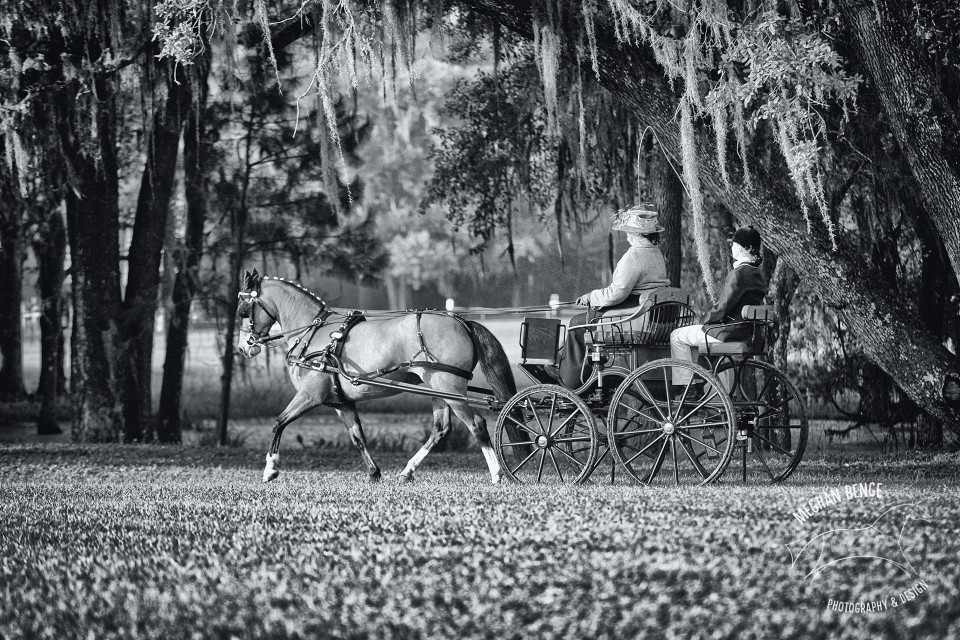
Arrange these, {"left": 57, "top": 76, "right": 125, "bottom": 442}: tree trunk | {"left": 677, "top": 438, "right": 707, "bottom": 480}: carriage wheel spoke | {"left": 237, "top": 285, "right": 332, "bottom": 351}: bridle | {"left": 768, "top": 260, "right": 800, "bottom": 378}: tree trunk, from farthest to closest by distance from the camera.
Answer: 1. {"left": 57, "top": 76, "right": 125, "bottom": 442}: tree trunk
2. {"left": 768, "top": 260, "right": 800, "bottom": 378}: tree trunk
3. {"left": 237, "top": 285, "right": 332, "bottom": 351}: bridle
4. {"left": 677, "top": 438, "right": 707, "bottom": 480}: carriage wheel spoke

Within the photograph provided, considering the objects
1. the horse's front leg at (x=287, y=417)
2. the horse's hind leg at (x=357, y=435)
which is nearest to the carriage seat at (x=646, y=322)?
the horse's hind leg at (x=357, y=435)

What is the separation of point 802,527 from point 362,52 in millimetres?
6926

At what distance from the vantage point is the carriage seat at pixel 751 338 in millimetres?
8781

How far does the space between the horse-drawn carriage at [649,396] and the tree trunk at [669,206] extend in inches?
165

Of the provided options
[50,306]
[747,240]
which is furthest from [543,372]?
[50,306]

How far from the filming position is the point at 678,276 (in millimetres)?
14398

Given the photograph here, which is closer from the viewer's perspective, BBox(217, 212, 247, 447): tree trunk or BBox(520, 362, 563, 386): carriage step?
BBox(520, 362, 563, 386): carriage step

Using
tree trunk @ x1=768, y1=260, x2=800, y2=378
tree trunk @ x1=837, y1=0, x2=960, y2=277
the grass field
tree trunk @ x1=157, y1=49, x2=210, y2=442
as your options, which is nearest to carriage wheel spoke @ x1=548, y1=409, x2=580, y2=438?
the grass field

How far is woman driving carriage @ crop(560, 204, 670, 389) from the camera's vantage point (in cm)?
943

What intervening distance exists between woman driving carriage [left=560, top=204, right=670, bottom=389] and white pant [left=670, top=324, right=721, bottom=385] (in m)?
0.45

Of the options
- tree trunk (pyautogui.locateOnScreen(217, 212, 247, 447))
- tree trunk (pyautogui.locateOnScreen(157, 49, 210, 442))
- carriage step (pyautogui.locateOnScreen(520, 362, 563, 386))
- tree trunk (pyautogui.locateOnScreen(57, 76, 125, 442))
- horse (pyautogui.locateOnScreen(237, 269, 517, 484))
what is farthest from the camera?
tree trunk (pyautogui.locateOnScreen(217, 212, 247, 447))

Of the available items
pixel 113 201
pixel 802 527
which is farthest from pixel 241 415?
pixel 802 527

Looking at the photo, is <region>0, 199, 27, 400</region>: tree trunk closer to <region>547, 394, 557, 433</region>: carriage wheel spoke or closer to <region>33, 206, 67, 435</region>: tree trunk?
<region>33, 206, 67, 435</region>: tree trunk

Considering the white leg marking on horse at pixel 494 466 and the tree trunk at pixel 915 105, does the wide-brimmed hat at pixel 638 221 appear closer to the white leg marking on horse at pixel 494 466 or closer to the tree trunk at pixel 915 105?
the white leg marking on horse at pixel 494 466
